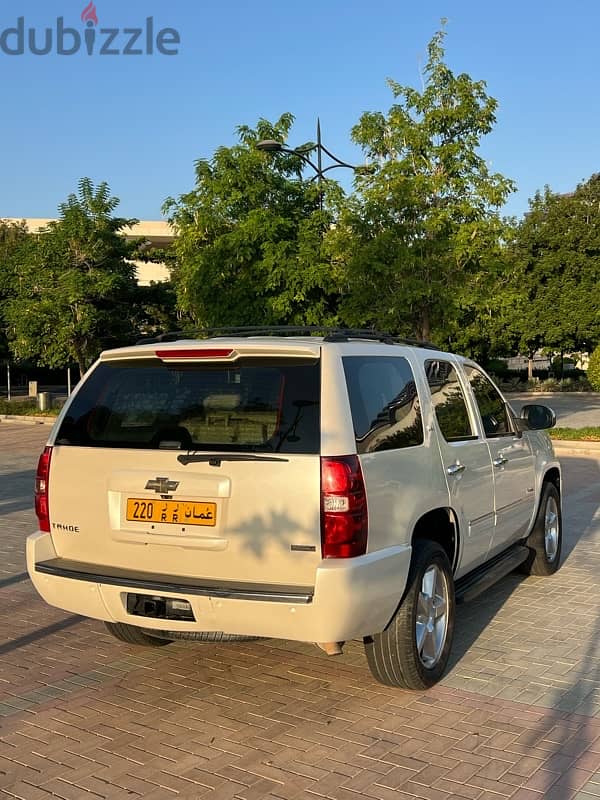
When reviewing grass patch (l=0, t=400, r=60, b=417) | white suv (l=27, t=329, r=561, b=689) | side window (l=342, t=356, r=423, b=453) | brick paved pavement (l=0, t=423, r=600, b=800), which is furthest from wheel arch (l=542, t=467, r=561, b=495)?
grass patch (l=0, t=400, r=60, b=417)

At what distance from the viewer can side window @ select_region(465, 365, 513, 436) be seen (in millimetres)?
5672

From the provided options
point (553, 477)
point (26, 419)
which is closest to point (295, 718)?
point (553, 477)

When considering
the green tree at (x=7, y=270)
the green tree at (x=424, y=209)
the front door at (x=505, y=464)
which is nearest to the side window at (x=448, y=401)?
the front door at (x=505, y=464)

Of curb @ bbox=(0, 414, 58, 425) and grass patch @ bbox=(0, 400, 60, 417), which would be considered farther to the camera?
grass patch @ bbox=(0, 400, 60, 417)

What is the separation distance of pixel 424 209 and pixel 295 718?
47.7 ft

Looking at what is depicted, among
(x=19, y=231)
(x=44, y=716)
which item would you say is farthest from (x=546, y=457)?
(x=19, y=231)

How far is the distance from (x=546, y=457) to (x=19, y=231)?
4550 cm

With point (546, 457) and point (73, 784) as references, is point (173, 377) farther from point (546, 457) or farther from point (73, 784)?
point (546, 457)

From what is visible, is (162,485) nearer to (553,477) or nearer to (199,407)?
(199,407)

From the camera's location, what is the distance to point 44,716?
13.8 ft

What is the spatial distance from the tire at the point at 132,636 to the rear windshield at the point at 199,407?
133cm

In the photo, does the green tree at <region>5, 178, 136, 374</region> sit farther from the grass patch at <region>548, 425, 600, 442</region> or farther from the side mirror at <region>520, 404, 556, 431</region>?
the side mirror at <region>520, 404, 556, 431</region>

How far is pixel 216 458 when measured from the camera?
390cm

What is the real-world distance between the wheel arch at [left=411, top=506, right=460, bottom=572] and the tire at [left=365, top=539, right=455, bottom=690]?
0.11 metres
